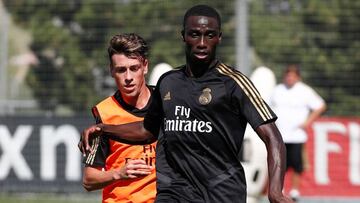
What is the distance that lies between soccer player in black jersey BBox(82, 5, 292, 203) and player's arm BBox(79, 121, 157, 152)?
46cm

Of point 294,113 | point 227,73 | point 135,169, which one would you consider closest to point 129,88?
point 135,169

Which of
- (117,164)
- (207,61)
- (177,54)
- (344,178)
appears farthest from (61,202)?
(207,61)

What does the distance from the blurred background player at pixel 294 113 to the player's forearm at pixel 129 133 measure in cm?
861

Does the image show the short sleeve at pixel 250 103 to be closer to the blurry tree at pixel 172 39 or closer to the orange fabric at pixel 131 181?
the orange fabric at pixel 131 181

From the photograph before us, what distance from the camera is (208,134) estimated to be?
5.87 m

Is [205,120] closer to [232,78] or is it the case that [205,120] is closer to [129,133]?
[232,78]

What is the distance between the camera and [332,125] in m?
17.0

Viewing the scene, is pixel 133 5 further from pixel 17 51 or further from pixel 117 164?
pixel 117 164

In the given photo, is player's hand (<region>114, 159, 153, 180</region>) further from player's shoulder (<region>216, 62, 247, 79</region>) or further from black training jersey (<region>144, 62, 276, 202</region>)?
player's shoulder (<region>216, 62, 247, 79</region>)

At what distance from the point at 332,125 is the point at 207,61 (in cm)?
1144

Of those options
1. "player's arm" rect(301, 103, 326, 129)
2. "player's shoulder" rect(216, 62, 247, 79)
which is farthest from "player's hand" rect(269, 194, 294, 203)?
"player's arm" rect(301, 103, 326, 129)

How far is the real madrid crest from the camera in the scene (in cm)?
584

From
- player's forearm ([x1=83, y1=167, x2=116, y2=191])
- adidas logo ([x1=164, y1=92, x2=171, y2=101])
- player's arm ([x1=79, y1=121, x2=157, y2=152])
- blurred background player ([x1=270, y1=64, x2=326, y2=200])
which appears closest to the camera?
adidas logo ([x1=164, y1=92, x2=171, y2=101])

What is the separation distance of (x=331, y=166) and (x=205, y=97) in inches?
442
